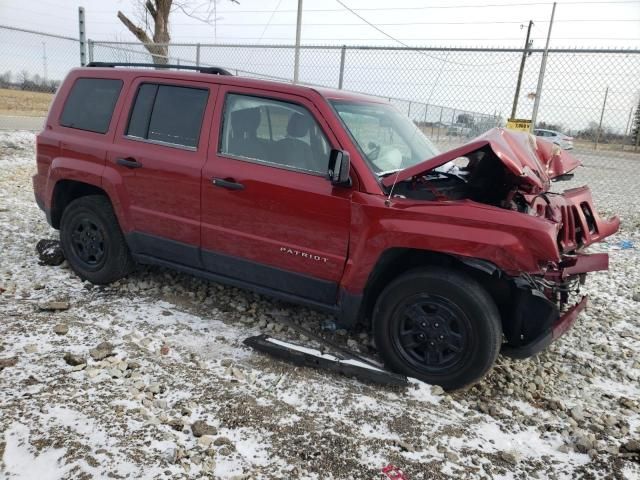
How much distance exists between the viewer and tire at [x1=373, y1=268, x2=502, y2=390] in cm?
290

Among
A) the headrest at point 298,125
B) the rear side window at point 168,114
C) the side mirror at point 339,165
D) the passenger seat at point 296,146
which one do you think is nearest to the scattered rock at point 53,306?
the rear side window at point 168,114

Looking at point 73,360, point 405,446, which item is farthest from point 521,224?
point 73,360

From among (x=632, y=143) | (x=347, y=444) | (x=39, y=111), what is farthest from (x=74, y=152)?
(x=632, y=143)

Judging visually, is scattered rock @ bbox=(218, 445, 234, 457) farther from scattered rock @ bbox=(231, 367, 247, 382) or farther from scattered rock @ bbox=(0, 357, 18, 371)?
scattered rock @ bbox=(0, 357, 18, 371)

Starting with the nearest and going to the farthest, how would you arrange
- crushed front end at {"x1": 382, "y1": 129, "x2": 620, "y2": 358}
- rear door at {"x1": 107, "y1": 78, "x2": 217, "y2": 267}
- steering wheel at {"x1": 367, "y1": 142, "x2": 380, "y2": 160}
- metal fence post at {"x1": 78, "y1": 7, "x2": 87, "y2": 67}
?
crushed front end at {"x1": 382, "y1": 129, "x2": 620, "y2": 358}, steering wheel at {"x1": 367, "y1": 142, "x2": 380, "y2": 160}, rear door at {"x1": 107, "y1": 78, "x2": 217, "y2": 267}, metal fence post at {"x1": 78, "y1": 7, "x2": 87, "y2": 67}

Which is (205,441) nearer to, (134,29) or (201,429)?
(201,429)

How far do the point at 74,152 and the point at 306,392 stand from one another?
116 inches

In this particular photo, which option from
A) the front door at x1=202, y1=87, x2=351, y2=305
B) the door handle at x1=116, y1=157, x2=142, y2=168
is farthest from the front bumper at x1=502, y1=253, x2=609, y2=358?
the door handle at x1=116, y1=157, x2=142, y2=168

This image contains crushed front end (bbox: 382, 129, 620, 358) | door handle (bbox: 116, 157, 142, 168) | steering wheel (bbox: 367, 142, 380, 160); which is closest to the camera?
crushed front end (bbox: 382, 129, 620, 358)

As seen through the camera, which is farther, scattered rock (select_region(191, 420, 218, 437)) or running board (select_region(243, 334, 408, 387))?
running board (select_region(243, 334, 408, 387))

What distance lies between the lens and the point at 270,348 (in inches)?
133

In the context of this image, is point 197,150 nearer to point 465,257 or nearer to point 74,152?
point 74,152

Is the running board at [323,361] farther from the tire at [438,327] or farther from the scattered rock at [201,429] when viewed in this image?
the scattered rock at [201,429]

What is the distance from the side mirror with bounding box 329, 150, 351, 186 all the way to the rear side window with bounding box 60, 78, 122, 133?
2.19 meters
